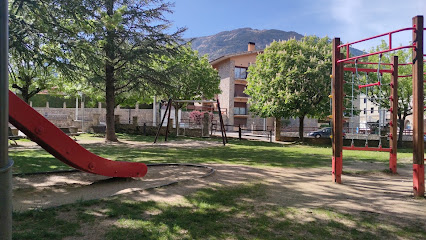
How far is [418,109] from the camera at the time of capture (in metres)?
5.70

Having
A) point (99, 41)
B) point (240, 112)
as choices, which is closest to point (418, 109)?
point (99, 41)

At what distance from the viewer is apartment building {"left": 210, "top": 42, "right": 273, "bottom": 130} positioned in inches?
1714

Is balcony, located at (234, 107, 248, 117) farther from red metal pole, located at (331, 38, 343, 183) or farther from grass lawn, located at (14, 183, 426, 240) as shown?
grass lawn, located at (14, 183, 426, 240)

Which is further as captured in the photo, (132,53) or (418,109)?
(132,53)

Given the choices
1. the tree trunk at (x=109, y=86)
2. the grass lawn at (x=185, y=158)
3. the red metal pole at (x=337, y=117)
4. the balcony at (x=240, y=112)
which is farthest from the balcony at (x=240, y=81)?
the red metal pole at (x=337, y=117)

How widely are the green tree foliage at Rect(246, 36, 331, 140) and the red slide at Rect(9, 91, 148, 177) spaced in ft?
58.6

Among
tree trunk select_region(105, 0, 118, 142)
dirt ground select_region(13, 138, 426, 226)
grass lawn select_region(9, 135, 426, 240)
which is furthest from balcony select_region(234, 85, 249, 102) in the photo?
grass lawn select_region(9, 135, 426, 240)

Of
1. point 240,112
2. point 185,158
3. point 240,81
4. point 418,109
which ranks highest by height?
point 240,81

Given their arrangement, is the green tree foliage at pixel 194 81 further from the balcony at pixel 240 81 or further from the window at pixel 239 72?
the window at pixel 239 72

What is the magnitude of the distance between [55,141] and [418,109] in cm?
638

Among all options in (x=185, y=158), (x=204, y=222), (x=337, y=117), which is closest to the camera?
(x=204, y=222)

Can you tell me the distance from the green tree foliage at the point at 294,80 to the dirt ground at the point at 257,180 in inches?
571

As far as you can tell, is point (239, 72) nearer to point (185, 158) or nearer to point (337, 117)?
point (185, 158)

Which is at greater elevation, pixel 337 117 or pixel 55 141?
pixel 337 117
